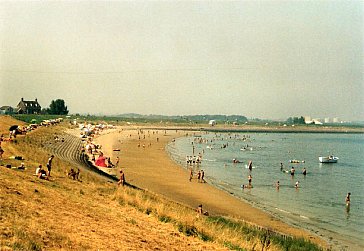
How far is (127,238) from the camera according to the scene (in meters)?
10.6

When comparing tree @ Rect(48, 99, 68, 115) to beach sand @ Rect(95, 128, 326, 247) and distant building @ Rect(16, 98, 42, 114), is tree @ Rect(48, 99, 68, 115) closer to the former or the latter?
distant building @ Rect(16, 98, 42, 114)

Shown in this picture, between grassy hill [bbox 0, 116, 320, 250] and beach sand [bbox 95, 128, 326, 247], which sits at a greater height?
grassy hill [bbox 0, 116, 320, 250]

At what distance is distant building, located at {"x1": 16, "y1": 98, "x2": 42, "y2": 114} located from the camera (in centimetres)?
11194

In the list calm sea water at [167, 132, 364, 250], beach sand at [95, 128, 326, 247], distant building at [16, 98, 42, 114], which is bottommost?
calm sea water at [167, 132, 364, 250]

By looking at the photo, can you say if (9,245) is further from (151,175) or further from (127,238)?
(151,175)

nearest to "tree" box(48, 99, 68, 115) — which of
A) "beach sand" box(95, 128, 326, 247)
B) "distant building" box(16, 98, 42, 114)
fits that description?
"distant building" box(16, 98, 42, 114)

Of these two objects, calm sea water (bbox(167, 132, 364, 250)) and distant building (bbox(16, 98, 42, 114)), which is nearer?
calm sea water (bbox(167, 132, 364, 250))

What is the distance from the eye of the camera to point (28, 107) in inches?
4496

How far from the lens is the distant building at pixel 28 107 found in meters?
112

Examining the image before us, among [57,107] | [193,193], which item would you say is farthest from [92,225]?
[57,107]

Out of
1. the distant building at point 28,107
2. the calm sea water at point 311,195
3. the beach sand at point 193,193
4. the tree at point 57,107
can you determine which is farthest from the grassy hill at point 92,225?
the tree at point 57,107

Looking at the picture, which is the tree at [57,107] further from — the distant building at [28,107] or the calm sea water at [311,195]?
the calm sea water at [311,195]

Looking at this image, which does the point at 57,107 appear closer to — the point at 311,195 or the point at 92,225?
the point at 311,195

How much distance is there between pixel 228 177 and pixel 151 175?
854 cm
